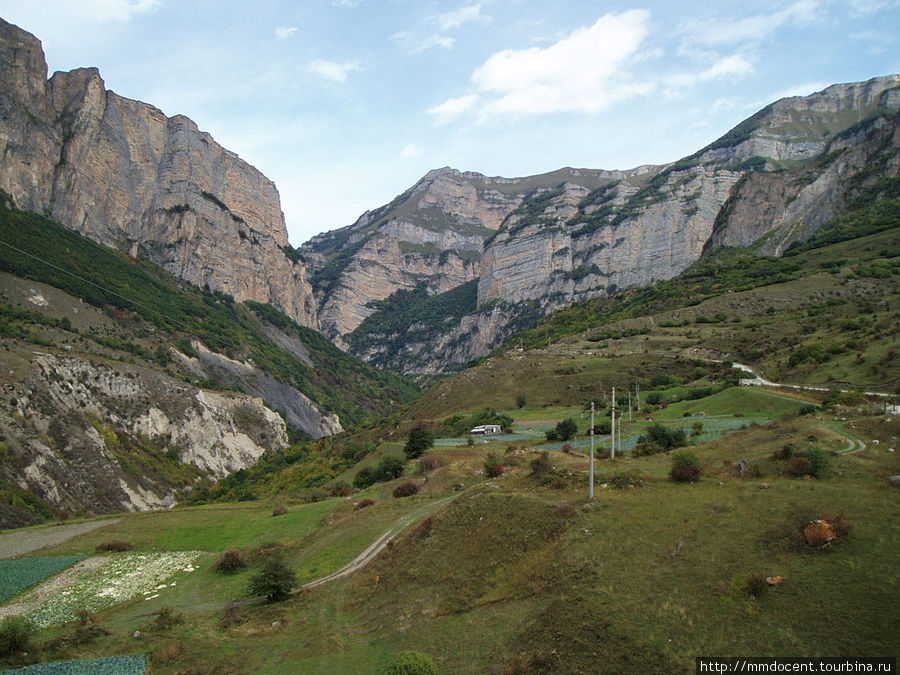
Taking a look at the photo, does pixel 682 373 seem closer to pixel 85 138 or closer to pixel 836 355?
pixel 836 355

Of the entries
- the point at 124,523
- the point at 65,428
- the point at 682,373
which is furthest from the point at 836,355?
the point at 65,428

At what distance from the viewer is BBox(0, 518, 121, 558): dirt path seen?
3434 cm

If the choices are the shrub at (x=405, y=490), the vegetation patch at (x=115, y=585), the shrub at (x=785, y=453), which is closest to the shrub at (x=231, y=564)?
the vegetation patch at (x=115, y=585)

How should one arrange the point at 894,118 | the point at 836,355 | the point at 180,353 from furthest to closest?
the point at 894,118 < the point at 180,353 < the point at 836,355

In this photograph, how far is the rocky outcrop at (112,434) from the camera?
56.7 m

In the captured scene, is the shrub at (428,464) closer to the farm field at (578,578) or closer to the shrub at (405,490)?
the shrub at (405,490)

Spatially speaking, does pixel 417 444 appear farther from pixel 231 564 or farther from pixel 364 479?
pixel 231 564

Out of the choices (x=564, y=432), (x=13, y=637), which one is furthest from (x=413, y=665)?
(x=564, y=432)

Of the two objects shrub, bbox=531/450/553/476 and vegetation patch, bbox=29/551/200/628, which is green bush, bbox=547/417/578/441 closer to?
shrub, bbox=531/450/553/476

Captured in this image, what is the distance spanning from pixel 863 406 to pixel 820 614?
22252 mm

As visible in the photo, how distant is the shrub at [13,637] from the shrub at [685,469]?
79.0 feet

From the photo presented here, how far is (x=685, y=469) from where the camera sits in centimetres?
2392

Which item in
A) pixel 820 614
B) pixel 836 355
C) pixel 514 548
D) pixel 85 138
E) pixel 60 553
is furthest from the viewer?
pixel 85 138

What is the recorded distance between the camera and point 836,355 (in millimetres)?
47062
